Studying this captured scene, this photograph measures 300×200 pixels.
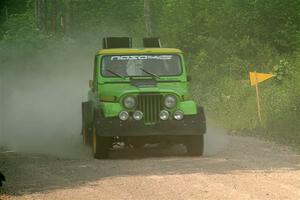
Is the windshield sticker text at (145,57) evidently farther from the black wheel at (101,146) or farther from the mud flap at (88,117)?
the black wheel at (101,146)

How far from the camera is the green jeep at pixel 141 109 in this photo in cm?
1530

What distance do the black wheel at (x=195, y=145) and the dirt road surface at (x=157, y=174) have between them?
0.23 m

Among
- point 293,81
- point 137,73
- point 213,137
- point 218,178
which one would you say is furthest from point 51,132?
point 218,178

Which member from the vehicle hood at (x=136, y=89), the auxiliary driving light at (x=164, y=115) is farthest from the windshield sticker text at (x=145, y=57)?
the auxiliary driving light at (x=164, y=115)

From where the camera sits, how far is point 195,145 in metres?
15.7

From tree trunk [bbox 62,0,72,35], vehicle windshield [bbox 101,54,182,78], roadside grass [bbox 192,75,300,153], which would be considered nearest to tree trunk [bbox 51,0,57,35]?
tree trunk [bbox 62,0,72,35]

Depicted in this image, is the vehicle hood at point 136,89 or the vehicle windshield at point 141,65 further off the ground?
the vehicle windshield at point 141,65

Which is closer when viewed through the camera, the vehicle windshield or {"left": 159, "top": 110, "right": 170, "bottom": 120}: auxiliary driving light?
{"left": 159, "top": 110, "right": 170, "bottom": 120}: auxiliary driving light

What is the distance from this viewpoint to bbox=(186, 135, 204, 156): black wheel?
1563cm

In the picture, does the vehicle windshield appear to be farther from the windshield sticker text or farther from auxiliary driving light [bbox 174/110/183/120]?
auxiliary driving light [bbox 174/110/183/120]

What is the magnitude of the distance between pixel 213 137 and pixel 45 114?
368 inches

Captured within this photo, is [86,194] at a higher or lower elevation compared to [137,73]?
lower

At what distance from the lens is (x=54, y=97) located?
3045cm

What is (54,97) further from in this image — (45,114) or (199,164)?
(199,164)
